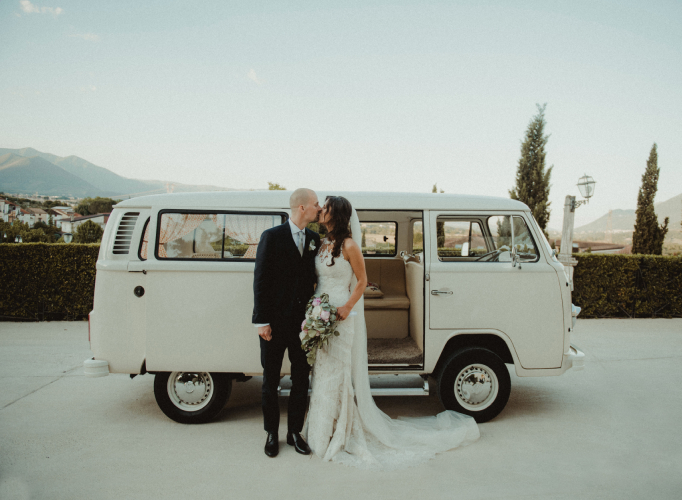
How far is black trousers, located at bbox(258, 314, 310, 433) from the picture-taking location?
3.49 metres

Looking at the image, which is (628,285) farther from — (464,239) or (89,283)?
(89,283)

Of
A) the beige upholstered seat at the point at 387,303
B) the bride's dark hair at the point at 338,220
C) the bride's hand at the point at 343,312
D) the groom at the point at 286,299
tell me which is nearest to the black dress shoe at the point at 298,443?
the groom at the point at 286,299

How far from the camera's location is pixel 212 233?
4.05 meters

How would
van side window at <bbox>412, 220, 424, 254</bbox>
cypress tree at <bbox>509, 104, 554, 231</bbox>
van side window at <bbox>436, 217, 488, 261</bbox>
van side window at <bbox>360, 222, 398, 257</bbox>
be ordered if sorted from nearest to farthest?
van side window at <bbox>436, 217, 488, 261</bbox> < van side window at <bbox>412, 220, 424, 254</bbox> < van side window at <bbox>360, 222, 398, 257</bbox> < cypress tree at <bbox>509, 104, 554, 231</bbox>

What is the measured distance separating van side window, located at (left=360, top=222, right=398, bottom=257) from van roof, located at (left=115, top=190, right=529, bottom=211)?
1.47m

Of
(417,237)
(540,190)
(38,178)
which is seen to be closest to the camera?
(417,237)

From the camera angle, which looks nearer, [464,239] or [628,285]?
[464,239]

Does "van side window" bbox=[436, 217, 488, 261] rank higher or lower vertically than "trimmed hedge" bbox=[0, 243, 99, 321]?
higher

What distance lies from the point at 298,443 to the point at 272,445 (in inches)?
9.0

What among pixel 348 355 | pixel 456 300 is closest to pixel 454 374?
pixel 456 300

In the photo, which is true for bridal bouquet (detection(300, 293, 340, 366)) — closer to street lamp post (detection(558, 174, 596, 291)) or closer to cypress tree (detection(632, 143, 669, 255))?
street lamp post (detection(558, 174, 596, 291))

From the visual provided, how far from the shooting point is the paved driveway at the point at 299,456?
9.96ft

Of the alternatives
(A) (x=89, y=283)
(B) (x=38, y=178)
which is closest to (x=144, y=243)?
(A) (x=89, y=283)

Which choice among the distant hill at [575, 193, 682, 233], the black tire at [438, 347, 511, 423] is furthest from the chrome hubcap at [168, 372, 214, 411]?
the distant hill at [575, 193, 682, 233]
